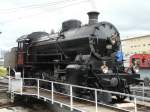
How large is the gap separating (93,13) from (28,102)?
665cm

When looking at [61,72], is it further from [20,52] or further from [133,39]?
[133,39]

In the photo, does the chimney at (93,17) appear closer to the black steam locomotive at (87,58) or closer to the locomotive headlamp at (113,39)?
the black steam locomotive at (87,58)

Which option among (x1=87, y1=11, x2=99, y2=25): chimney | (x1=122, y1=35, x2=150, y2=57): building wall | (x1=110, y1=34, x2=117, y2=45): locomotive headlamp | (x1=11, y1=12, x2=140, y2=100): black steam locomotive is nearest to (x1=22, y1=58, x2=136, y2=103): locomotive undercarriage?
(x1=11, y1=12, x2=140, y2=100): black steam locomotive

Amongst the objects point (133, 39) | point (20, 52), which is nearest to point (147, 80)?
point (20, 52)

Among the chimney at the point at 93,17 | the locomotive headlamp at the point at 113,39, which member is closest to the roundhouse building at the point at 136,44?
the locomotive headlamp at the point at 113,39

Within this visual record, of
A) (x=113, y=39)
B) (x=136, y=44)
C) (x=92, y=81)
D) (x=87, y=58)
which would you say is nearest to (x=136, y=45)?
(x=136, y=44)

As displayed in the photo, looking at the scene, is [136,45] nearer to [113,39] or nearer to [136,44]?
[136,44]

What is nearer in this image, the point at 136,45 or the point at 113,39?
the point at 113,39

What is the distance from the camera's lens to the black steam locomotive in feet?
50.9

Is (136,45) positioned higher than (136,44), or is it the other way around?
(136,44)

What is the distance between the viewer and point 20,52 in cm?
2312

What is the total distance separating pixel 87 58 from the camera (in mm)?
→ 15766

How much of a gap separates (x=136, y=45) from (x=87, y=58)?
41.8 m

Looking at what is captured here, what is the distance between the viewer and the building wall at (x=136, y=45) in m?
54.0
